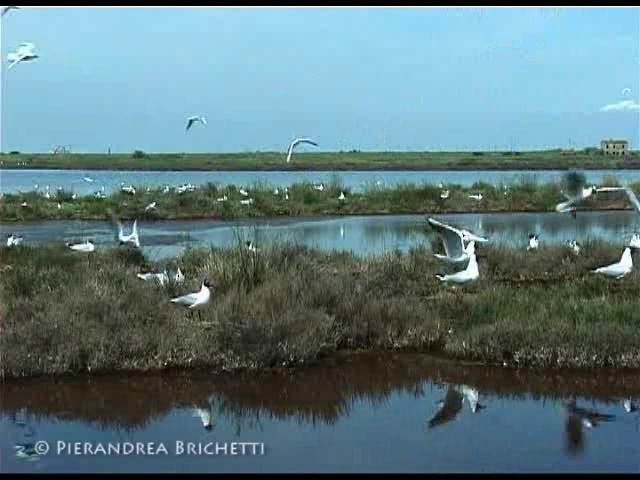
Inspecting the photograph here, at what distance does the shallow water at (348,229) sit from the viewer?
21125 mm

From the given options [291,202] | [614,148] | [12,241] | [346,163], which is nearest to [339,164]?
[346,163]

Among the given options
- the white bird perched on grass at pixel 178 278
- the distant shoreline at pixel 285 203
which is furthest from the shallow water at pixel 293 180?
the white bird perched on grass at pixel 178 278

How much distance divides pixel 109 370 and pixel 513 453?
454cm

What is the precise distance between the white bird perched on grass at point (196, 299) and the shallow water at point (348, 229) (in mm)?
7852

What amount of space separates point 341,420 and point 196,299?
122 inches

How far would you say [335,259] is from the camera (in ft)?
49.0

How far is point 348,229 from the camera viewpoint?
85.5 feet

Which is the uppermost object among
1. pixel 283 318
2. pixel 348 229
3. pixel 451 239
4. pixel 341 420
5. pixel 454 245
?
pixel 451 239

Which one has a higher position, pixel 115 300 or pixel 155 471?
pixel 115 300

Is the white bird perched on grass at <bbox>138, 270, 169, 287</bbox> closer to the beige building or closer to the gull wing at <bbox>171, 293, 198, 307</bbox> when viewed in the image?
the gull wing at <bbox>171, 293, 198, 307</bbox>

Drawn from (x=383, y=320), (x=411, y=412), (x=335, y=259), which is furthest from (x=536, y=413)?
(x=335, y=259)

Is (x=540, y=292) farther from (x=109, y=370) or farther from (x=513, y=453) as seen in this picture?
(x=109, y=370)

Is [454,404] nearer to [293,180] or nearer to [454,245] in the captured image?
[454,245]

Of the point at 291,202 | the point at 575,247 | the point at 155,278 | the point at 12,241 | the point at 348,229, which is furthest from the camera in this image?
the point at 291,202
